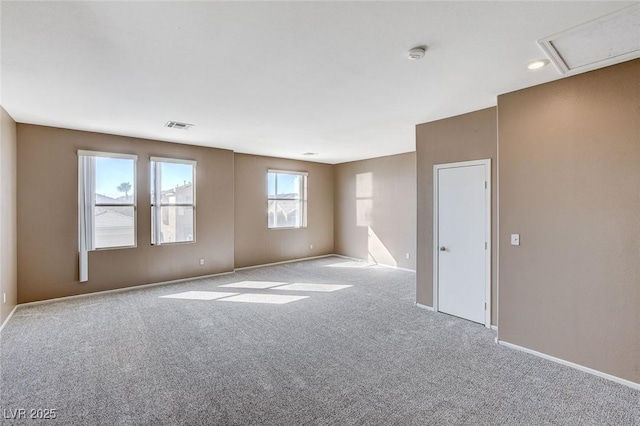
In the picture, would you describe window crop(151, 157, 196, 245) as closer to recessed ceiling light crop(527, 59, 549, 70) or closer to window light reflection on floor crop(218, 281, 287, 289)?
window light reflection on floor crop(218, 281, 287, 289)

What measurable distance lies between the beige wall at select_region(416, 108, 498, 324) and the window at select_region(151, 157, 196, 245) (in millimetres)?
4523

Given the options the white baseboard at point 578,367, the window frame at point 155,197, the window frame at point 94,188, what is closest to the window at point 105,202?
the window frame at point 94,188

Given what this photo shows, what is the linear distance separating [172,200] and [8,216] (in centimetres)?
231

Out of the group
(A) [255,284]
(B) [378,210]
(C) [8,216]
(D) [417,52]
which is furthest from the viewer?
(B) [378,210]

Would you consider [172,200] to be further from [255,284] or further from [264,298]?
[264,298]

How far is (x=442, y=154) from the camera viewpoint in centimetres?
420

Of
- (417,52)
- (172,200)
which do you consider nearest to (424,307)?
(417,52)

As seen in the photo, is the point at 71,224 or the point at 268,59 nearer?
the point at 268,59

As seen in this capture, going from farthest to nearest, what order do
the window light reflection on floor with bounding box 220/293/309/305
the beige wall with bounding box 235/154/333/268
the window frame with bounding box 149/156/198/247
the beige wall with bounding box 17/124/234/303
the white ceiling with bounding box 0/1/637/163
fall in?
1. the beige wall with bounding box 235/154/333/268
2. the window frame with bounding box 149/156/198/247
3. the window light reflection on floor with bounding box 220/293/309/305
4. the beige wall with bounding box 17/124/234/303
5. the white ceiling with bounding box 0/1/637/163

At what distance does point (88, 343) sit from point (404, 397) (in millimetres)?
3353

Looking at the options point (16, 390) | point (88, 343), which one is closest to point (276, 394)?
point (16, 390)

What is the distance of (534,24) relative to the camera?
2.03 metres

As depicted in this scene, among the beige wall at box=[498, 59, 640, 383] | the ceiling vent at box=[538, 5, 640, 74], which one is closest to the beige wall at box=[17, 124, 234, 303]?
the beige wall at box=[498, 59, 640, 383]

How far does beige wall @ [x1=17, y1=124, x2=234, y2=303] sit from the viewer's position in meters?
4.52
